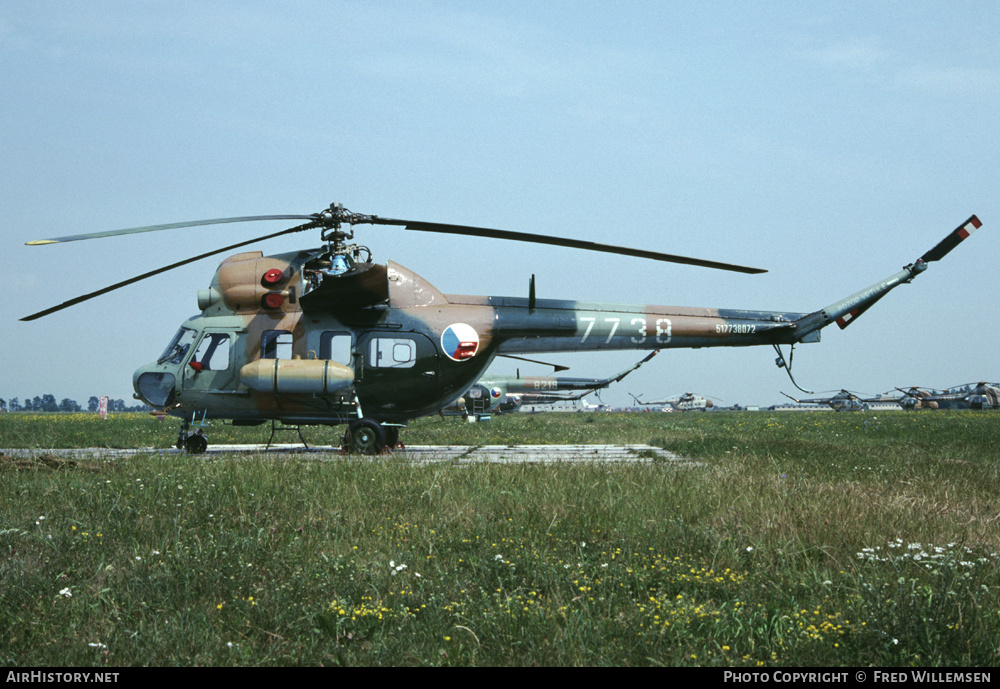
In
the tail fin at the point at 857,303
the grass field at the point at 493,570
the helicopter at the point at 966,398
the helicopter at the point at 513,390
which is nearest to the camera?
the grass field at the point at 493,570

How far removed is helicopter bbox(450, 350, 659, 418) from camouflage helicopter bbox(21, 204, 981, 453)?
1615 cm

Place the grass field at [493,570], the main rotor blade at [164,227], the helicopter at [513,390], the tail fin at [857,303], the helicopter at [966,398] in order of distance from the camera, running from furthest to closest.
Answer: the helicopter at [966,398], the helicopter at [513,390], the tail fin at [857,303], the main rotor blade at [164,227], the grass field at [493,570]

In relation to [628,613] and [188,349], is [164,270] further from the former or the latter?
→ [628,613]

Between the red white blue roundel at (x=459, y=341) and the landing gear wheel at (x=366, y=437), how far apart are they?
1.88 metres

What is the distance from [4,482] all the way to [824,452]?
1114 cm

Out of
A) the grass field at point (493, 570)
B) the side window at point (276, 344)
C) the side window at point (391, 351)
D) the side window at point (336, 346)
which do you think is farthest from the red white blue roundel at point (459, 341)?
the grass field at point (493, 570)

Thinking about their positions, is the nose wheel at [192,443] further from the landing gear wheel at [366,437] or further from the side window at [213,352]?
the landing gear wheel at [366,437]

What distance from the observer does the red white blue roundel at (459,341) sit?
1424 cm

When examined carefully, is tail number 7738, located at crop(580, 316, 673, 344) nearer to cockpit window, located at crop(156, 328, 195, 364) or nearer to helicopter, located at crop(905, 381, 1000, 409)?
cockpit window, located at crop(156, 328, 195, 364)

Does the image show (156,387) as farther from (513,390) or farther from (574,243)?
(513,390)

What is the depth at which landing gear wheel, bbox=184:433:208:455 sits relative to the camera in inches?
572

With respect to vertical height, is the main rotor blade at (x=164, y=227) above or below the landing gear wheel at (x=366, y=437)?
above

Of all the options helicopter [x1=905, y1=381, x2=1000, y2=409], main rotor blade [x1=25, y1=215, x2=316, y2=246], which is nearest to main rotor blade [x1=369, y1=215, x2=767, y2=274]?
main rotor blade [x1=25, y1=215, x2=316, y2=246]
